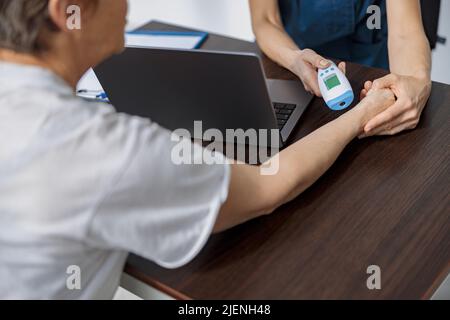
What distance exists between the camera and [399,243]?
77 centimetres

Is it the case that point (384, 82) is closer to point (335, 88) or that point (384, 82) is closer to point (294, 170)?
point (335, 88)

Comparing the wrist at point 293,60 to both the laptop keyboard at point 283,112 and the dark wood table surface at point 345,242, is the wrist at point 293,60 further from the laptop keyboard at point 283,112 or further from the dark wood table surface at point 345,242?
the dark wood table surface at point 345,242

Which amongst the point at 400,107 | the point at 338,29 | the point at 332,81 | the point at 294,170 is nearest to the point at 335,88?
the point at 332,81

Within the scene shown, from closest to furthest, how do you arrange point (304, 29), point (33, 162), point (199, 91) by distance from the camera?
1. point (33, 162)
2. point (199, 91)
3. point (304, 29)

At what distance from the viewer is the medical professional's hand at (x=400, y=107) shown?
98cm

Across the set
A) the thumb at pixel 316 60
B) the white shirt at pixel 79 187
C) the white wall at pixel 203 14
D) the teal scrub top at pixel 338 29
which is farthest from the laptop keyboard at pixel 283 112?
the white wall at pixel 203 14

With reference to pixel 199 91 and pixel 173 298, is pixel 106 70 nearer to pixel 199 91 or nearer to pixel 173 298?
pixel 199 91

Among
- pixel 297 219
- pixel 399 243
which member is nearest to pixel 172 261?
pixel 297 219

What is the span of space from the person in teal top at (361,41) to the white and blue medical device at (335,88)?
27 millimetres

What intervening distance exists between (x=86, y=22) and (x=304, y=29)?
94cm

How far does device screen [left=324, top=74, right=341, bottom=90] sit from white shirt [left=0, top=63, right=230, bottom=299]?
0.43m

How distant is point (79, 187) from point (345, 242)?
41 centimetres

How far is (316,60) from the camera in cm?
111

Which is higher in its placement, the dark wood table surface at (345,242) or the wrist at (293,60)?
the wrist at (293,60)
